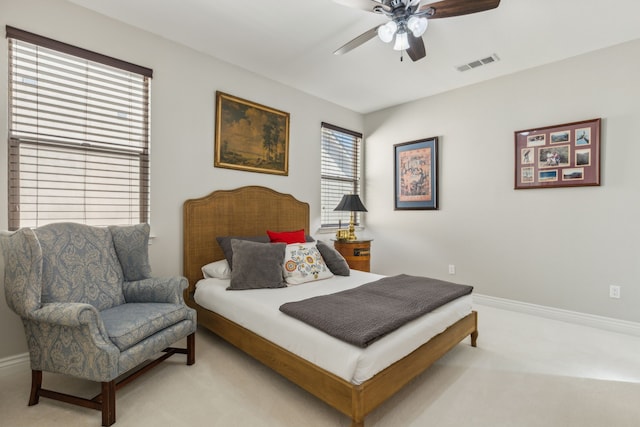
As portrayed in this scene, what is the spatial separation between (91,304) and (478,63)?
160 inches

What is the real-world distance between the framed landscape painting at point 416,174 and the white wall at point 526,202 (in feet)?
0.33

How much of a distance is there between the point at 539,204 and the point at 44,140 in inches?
180

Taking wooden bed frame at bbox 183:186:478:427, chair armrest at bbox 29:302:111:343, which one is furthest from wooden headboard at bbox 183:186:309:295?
chair armrest at bbox 29:302:111:343

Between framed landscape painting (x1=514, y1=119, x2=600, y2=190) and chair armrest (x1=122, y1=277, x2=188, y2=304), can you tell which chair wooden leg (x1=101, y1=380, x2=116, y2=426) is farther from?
framed landscape painting (x1=514, y1=119, x2=600, y2=190)

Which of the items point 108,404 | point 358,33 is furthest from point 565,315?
point 108,404

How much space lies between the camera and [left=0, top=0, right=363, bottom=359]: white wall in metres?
2.18

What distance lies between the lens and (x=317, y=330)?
173 centimetres

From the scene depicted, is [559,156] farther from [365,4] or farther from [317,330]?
[317,330]

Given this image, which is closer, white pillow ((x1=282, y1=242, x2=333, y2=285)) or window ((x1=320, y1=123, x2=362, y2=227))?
white pillow ((x1=282, y1=242, x2=333, y2=285))

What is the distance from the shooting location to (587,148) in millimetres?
3043

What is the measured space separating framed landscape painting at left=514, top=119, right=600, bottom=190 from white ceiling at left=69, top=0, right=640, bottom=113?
732 mm

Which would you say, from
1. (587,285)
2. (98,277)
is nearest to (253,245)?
(98,277)

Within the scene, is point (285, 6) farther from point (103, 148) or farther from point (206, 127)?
point (103, 148)

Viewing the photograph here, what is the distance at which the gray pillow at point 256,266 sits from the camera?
2541mm
